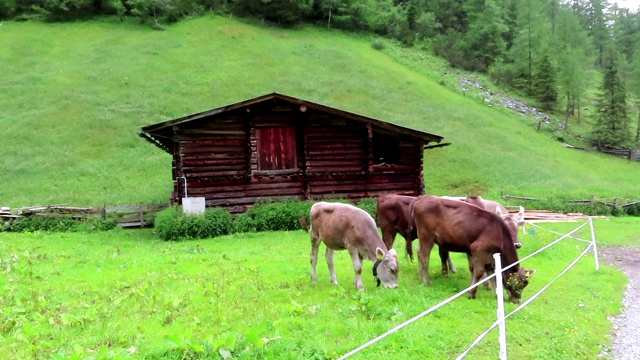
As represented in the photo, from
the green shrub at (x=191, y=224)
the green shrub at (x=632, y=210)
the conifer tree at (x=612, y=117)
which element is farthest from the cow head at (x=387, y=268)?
the conifer tree at (x=612, y=117)

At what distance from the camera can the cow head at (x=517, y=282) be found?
8.37m

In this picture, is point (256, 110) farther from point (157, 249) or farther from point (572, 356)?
point (572, 356)

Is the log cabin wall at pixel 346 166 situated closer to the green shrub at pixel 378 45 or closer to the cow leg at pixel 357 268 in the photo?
the cow leg at pixel 357 268

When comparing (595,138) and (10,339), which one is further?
(595,138)

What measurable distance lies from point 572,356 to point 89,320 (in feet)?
24.0

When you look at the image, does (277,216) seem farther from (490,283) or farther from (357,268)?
(490,283)

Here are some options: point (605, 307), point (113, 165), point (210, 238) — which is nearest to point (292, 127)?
point (210, 238)

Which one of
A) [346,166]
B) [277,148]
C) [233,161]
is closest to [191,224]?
[233,161]

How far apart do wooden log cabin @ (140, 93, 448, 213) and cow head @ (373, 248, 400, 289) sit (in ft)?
41.2

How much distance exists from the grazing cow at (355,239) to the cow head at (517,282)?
213 centimetres

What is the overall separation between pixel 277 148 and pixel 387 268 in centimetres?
1324

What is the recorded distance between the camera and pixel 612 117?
46969 millimetres

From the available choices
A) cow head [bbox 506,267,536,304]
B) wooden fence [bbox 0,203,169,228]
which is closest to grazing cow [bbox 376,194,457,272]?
cow head [bbox 506,267,536,304]

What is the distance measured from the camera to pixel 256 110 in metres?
20.5
